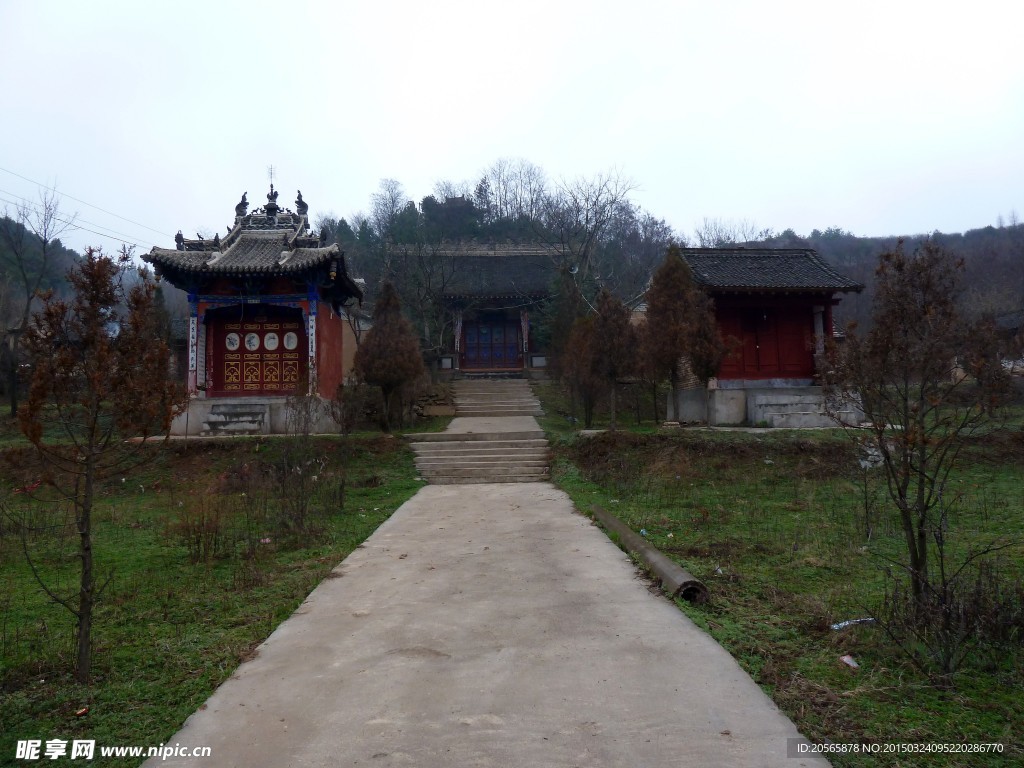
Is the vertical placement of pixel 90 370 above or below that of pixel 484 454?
above

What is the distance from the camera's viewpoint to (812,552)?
581cm

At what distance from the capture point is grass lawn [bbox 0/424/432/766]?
310 centimetres

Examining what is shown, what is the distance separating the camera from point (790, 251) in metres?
20.3

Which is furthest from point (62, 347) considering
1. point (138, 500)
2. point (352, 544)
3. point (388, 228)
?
point (388, 228)

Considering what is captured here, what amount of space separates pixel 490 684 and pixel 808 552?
12.5 feet

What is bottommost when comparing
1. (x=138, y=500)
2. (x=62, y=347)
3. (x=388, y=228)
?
(x=138, y=500)

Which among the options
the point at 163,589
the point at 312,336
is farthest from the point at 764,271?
the point at 163,589

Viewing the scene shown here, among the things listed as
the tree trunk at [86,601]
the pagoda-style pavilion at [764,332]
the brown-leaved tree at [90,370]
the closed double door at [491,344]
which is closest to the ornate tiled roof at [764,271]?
the pagoda-style pavilion at [764,332]

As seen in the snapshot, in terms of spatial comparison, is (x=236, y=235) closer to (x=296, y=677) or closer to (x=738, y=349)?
(x=738, y=349)

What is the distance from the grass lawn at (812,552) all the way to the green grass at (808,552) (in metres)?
0.01

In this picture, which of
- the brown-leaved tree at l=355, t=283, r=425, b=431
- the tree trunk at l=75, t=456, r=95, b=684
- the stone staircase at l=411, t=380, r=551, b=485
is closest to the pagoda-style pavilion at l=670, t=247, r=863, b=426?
the stone staircase at l=411, t=380, r=551, b=485

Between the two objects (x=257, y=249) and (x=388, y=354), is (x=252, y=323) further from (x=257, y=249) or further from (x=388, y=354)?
(x=388, y=354)

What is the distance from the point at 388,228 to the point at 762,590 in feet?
113

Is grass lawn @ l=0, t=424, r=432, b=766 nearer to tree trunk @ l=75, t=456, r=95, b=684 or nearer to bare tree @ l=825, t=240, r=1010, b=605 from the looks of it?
tree trunk @ l=75, t=456, r=95, b=684
